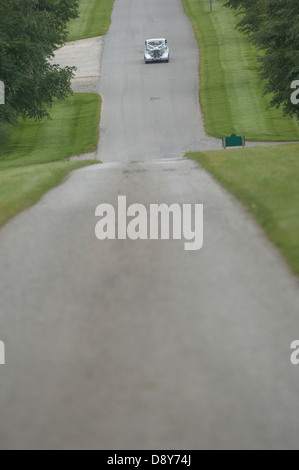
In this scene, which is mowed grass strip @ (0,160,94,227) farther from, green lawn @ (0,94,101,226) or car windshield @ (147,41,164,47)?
car windshield @ (147,41,164,47)

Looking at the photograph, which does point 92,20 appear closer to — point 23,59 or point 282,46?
point 23,59

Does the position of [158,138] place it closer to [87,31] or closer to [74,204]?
[74,204]

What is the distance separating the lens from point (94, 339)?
31.5 ft

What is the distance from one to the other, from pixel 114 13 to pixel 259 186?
72.8 m

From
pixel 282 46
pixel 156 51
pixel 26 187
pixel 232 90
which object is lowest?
pixel 26 187

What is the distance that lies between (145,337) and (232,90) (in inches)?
1736

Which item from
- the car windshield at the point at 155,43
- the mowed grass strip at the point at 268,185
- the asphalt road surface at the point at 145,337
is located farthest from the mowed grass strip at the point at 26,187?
the car windshield at the point at 155,43

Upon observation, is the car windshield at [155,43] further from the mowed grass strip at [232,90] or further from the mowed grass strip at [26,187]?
the mowed grass strip at [26,187]

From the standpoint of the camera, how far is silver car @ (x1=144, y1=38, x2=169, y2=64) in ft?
202

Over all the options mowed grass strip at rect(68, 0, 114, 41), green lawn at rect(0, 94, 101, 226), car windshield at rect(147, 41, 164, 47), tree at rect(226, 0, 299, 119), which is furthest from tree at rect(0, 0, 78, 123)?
mowed grass strip at rect(68, 0, 114, 41)

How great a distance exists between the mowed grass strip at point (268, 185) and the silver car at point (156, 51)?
127 feet

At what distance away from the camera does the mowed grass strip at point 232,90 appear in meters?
43.4

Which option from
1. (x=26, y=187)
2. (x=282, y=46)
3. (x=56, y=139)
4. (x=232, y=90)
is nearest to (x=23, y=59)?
(x=56, y=139)

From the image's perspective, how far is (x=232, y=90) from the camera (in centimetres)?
5175
